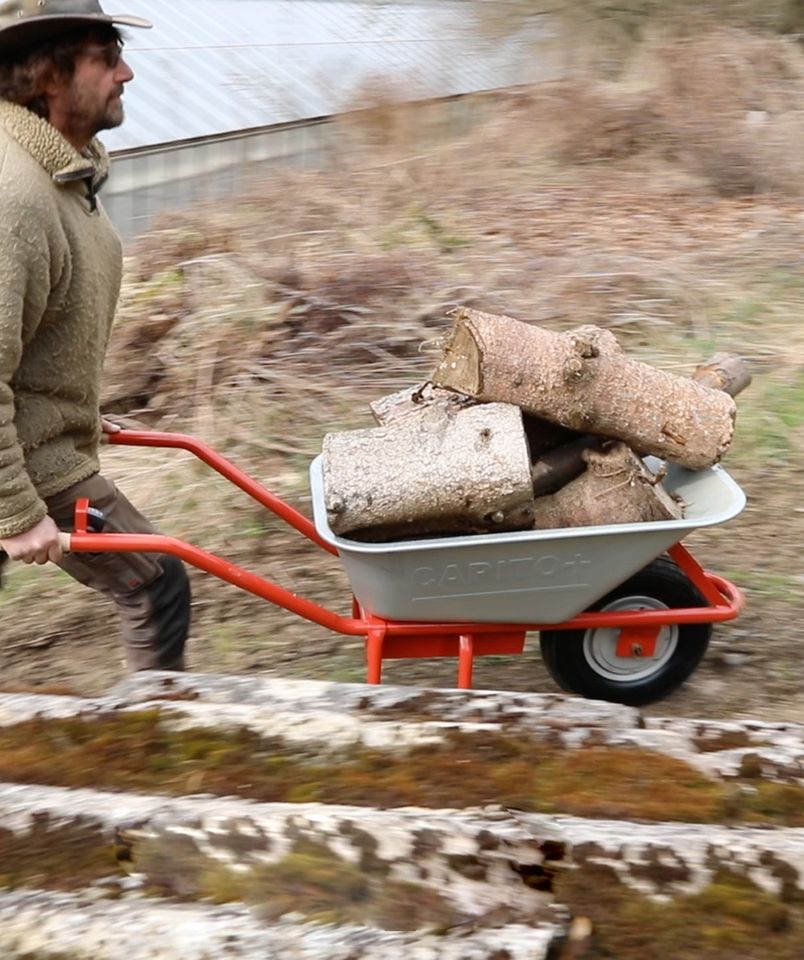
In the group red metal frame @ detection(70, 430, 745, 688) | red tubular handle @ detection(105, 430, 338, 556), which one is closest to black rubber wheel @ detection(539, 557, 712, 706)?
red metal frame @ detection(70, 430, 745, 688)

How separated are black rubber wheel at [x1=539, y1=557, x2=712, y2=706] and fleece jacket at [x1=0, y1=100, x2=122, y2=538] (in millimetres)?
1471

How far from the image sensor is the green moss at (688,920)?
1.38 m

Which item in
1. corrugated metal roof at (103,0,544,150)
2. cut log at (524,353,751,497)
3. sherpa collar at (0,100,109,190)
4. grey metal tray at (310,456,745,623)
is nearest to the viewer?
sherpa collar at (0,100,109,190)

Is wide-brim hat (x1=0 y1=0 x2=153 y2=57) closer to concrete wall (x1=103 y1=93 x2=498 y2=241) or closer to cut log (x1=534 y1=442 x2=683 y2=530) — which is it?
cut log (x1=534 y1=442 x2=683 y2=530)

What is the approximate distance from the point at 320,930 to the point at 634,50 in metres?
11.1

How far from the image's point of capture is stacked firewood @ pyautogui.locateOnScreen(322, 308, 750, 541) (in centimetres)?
306

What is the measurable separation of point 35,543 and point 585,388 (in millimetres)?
1482

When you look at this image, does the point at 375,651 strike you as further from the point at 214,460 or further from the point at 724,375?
the point at 724,375

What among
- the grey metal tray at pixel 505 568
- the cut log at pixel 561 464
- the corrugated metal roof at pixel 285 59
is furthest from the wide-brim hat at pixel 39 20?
the corrugated metal roof at pixel 285 59

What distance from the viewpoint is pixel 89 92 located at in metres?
2.88

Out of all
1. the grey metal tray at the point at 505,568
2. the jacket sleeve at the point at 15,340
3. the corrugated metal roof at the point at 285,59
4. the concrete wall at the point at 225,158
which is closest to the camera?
the jacket sleeve at the point at 15,340

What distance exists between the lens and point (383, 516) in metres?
3.07

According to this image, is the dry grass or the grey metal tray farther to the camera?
the dry grass

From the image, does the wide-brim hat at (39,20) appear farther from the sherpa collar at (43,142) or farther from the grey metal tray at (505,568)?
the grey metal tray at (505,568)
